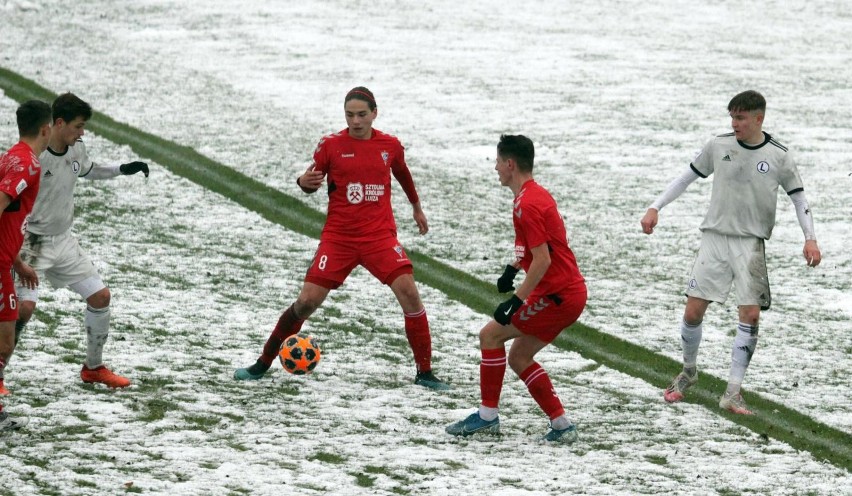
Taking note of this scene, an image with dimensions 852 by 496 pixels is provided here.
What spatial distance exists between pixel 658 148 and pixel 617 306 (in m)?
6.29

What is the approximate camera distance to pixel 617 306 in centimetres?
1184

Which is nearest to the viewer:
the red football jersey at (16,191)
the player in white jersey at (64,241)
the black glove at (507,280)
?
the red football jersey at (16,191)

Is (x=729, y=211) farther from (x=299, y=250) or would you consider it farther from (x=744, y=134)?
(x=299, y=250)

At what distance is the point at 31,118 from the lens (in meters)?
7.72

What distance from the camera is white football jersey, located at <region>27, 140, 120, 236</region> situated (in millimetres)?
8594

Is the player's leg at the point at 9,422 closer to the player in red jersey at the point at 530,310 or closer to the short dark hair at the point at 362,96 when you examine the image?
the player in red jersey at the point at 530,310

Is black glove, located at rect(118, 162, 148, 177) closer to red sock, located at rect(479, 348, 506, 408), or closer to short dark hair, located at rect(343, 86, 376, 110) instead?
short dark hair, located at rect(343, 86, 376, 110)

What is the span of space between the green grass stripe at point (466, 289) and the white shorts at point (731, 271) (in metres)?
0.82

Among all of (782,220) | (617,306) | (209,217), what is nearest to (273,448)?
(617,306)

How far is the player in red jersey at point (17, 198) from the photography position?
298 inches

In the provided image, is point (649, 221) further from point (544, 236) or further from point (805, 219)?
point (544, 236)

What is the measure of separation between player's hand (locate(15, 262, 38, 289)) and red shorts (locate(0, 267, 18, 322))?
0.66 ft

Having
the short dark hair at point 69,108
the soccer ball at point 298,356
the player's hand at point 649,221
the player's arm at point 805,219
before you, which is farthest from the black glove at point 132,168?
the player's arm at point 805,219

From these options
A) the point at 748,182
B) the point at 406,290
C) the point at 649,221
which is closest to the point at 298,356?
the point at 406,290
